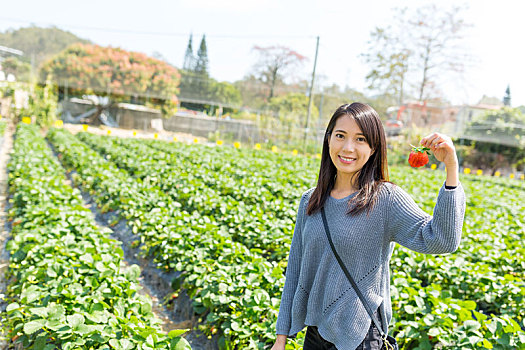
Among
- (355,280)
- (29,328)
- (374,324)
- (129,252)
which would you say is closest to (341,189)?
(355,280)

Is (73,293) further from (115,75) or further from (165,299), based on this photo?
(115,75)

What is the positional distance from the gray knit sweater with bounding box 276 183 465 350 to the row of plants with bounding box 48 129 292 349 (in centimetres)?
100

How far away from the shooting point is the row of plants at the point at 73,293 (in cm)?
210

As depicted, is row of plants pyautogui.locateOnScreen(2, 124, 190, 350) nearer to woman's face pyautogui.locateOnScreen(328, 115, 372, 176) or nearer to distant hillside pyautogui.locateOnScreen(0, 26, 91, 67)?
woman's face pyautogui.locateOnScreen(328, 115, 372, 176)

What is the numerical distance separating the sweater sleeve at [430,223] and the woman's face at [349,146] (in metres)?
0.16

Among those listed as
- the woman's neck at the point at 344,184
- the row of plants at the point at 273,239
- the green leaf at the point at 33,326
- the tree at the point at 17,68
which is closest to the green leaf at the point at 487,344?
the row of plants at the point at 273,239

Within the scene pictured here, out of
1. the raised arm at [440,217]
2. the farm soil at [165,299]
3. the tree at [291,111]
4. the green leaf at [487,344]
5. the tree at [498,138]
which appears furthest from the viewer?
the tree at [498,138]

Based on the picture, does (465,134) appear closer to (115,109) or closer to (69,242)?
(115,109)

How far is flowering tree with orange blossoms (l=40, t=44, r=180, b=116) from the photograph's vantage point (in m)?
22.9

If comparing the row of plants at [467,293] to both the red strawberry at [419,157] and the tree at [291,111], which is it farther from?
the tree at [291,111]

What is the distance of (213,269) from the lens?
324 cm

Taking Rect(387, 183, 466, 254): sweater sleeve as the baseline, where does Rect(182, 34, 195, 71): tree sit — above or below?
above

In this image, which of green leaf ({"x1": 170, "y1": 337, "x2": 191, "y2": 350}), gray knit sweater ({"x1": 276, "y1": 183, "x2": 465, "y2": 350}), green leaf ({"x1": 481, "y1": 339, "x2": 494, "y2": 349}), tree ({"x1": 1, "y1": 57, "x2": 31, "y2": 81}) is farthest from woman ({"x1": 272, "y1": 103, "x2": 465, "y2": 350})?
tree ({"x1": 1, "y1": 57, "x2": 31, "y2": 81})

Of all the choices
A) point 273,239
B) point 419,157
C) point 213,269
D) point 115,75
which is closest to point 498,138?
point 115,75
